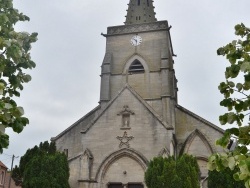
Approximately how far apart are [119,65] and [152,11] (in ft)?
27.7

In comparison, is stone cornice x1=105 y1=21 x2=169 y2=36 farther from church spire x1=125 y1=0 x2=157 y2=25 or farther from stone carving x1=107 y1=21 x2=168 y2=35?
church spire x1=125 y1=0 x2=157 y2=25

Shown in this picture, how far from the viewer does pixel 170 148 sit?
70.5 feet

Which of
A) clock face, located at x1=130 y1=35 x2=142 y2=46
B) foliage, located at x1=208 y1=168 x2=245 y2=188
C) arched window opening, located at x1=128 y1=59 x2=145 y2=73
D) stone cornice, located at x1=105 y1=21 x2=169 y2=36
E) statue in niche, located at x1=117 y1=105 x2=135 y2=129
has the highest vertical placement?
stone cornice, located at x1=105 y1=21 x2=169 y2=36

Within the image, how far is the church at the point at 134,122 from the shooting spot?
22000mm

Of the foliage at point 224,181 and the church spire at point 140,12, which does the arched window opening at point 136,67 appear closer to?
→ the church spire at point 140,12

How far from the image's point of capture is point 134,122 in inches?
902

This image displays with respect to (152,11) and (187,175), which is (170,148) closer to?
(187,175)

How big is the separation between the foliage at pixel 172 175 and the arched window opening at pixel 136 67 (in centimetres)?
1474

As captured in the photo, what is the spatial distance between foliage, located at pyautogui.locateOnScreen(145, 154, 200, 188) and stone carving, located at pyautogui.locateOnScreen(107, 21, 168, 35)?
18138 mm

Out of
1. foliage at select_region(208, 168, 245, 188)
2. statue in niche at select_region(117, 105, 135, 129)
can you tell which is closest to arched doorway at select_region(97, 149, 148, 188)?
statue in niche at select_region(117, 105, 135, 129)

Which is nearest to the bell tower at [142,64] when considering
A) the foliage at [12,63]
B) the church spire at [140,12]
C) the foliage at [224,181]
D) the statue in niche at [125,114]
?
the church spire at [140,12]

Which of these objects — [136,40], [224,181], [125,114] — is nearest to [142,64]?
[136,40]

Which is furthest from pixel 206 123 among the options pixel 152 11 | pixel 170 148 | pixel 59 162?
pixel 152 11

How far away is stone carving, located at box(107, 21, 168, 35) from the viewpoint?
3288cm
